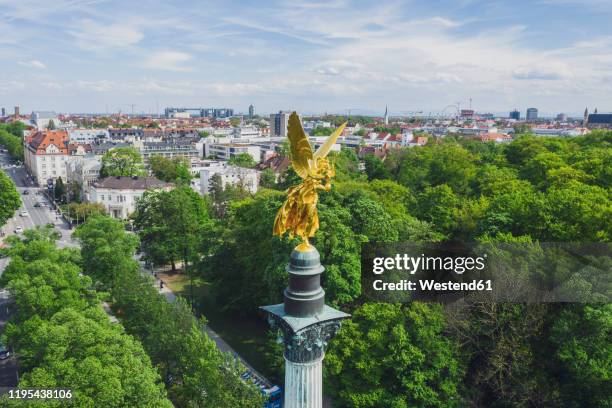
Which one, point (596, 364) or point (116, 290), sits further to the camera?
point (116, 290)

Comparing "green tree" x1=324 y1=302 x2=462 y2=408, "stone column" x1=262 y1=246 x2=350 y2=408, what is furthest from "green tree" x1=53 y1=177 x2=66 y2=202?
"stone column" x1=262 y1=246 x2=350 y2=408

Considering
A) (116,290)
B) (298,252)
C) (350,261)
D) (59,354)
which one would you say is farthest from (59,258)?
(298,252)

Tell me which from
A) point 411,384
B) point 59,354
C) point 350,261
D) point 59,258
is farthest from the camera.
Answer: point 59,258

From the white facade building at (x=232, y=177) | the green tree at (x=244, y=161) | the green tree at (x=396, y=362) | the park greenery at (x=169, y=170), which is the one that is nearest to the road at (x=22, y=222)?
the green tree at (x=396, y=362)

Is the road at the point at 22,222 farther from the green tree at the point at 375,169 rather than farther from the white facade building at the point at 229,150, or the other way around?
the white facade building at the point at 229,150

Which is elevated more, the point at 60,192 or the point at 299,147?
the point at 299,147

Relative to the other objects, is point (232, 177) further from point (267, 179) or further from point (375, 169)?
point (375, 169)

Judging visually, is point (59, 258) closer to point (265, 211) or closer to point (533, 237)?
point (265, 211)

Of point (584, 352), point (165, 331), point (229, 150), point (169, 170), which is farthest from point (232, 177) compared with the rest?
point (584, 352)
